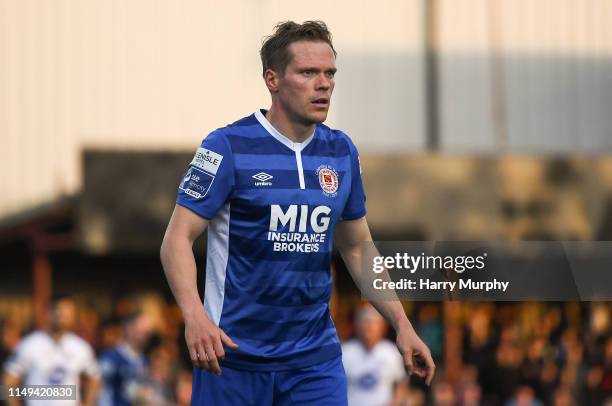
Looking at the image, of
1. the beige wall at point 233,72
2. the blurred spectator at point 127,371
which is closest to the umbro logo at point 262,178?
the blurred spectator at point 127,371

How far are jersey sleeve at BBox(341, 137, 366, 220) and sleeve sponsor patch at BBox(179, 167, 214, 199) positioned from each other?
0.68m

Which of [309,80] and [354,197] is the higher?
[309,80]

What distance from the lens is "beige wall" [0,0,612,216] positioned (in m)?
Result: 24.9

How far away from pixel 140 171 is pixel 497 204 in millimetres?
5092

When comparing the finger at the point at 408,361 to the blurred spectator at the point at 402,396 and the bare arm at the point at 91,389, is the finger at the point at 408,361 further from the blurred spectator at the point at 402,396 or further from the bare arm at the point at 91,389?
the bare arm at the point at 91,389

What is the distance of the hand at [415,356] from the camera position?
5531 millimetres

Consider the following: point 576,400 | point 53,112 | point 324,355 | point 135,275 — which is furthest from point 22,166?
point 324,355

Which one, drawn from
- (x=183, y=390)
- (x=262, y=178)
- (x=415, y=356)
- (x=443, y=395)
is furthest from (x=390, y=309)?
(x=443, y=395)

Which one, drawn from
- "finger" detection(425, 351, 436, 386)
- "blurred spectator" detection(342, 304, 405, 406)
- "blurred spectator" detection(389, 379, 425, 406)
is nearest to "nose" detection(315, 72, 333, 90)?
"finger" detection(425, 351, 436, 386)

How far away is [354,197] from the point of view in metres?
5.77

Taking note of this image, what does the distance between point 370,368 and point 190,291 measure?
837 centimetres

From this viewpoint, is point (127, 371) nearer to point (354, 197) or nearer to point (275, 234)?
point (354, 197)

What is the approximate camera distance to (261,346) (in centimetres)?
545

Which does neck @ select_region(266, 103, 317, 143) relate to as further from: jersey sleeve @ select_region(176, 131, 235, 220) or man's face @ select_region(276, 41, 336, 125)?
jersey sleeve @ select_region(176, 131, 235, 220)
